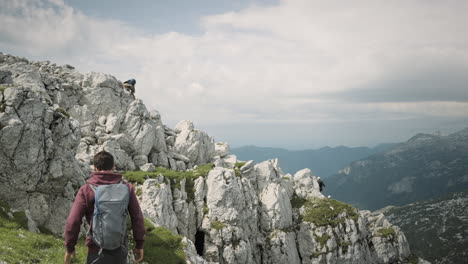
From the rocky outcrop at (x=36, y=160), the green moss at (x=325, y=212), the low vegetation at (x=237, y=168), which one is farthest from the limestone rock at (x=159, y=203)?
the green moss at (x=325, y=212)

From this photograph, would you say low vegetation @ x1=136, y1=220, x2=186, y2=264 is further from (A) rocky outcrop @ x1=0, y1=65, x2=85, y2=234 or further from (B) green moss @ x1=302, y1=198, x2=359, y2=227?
(B) green moss @ x1=302, y1=198, x2=359, y2=227

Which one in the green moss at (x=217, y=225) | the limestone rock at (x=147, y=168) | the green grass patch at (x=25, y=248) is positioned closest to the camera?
the green grass patch at (x=25, y=248)

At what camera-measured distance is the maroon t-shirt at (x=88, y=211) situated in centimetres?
847

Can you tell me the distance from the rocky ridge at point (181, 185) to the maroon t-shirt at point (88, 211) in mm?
19774

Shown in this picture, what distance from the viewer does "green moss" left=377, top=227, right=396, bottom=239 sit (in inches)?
2970

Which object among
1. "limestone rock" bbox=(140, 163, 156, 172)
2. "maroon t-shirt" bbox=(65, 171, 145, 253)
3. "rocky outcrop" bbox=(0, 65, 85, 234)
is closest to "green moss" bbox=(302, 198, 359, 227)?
"limestone rock" bbox=(140, 163, 156, 172)

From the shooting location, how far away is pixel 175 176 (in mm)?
53656

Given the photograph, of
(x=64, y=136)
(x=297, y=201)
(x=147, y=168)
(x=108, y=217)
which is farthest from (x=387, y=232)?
(x=108, y=217)

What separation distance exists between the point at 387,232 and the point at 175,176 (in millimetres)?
61199

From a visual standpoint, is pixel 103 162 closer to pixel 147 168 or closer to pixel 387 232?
pixel 147 168

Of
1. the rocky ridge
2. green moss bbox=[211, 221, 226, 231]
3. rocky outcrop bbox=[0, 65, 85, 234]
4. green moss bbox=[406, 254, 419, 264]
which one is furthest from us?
green moss bbox=[406, 254, 419, 264]

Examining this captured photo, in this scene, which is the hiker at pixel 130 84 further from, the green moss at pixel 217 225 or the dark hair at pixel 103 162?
the dark hair at pixel 103 162

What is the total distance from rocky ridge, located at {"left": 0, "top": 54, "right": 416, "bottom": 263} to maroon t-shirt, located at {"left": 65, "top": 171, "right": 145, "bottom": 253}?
64.9ft

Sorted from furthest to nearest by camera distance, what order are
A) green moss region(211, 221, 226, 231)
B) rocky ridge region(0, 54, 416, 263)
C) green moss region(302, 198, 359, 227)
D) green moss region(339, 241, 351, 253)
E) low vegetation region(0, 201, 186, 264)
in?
green moss region(302, 198, 359, 227), green moss region(339, 241, 351, 253), green moss region(211, 221, 226, 231), rocky ridge region(0, 54, 416, 263), low vegetation region(0, 201, 186, 264)
